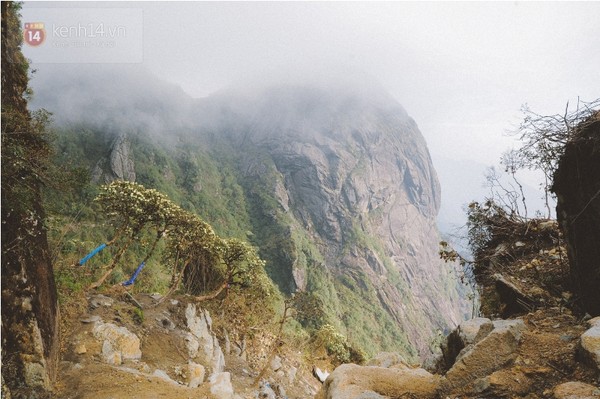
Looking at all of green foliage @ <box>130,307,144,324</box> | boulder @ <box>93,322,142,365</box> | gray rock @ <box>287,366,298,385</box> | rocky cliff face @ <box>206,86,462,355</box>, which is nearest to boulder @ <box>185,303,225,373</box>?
green foliage @ <box>130,307,144,324</box>

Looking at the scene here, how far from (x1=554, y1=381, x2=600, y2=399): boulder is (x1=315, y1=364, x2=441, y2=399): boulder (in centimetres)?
145

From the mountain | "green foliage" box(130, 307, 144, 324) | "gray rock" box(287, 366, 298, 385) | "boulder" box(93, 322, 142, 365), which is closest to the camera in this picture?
"boulder" box(93, 322, 142, 365)

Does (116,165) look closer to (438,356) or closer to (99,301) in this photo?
(99,301)

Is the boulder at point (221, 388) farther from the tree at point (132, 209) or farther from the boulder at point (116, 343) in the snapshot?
the tree at point (132, 209)

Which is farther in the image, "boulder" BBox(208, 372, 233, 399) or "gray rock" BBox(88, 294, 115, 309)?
"gray rock" BBox(88, 294, 115, 309)

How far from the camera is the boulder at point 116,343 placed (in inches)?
431

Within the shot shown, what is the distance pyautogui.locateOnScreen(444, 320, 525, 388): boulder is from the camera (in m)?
4.01

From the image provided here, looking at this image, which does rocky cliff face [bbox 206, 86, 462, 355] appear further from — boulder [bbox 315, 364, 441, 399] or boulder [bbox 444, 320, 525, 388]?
boulder [bbox 444, 320, 525, 388]

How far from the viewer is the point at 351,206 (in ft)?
506

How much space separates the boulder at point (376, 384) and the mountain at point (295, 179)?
7482cm

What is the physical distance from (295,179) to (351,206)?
29.9 m

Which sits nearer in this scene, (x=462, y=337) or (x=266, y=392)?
(x=462, y=337)

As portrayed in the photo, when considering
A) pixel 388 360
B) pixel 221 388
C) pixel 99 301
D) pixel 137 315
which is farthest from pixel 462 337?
pixel 99 301

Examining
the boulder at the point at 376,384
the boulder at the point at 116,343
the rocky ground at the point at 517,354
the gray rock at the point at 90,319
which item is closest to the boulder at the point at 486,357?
the rocky ground at the point at 517,354
